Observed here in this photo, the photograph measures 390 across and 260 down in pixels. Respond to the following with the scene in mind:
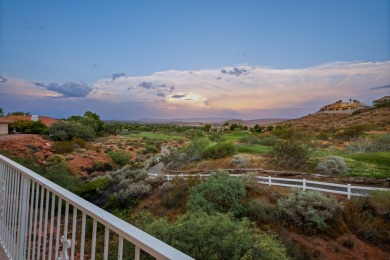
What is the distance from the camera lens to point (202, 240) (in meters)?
5.85

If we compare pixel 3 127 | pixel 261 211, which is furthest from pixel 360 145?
pixel 3 127

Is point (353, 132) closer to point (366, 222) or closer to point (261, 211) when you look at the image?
point (366, 222)

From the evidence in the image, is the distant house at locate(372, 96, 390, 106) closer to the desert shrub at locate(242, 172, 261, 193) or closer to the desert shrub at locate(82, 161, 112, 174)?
the desert shrub at locate(82, 161, 112, 174)

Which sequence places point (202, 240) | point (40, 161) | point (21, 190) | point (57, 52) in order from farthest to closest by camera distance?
point (40, 161), point (57, 52), point (202, 240), point (21, 190)

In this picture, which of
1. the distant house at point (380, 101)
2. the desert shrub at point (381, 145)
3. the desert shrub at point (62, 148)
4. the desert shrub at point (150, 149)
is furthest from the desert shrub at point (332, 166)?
the distant house at point (380, 101)

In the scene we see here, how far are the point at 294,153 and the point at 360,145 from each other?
7.00 m

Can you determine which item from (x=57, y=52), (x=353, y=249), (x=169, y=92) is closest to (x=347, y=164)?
(x=353, y=249)

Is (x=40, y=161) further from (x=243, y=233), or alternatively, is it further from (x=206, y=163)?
(x=243, y=233)

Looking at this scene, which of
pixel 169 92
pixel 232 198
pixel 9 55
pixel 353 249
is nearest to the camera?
pixel 353 249

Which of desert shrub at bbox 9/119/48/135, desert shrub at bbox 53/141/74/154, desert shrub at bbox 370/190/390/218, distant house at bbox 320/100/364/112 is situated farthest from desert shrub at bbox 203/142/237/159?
distant house at bbox 320/100/364/112

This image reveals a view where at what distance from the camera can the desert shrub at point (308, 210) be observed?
9375mm

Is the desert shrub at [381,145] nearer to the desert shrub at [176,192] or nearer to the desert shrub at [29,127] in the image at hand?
the desert shrub at [176,192]

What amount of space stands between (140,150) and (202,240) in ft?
80.5

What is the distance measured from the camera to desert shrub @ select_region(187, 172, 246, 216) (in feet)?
32.6
